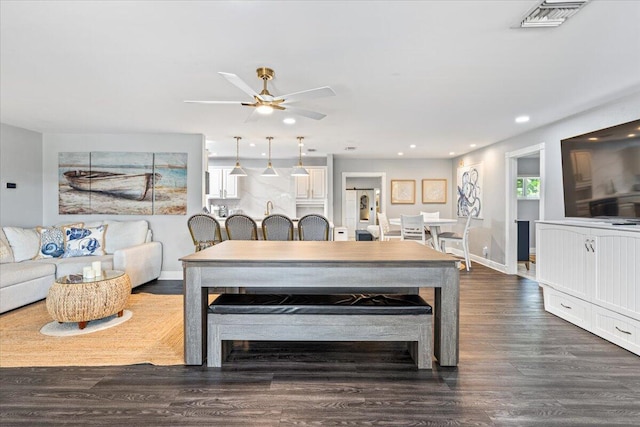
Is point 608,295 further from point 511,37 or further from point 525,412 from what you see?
point 511,37

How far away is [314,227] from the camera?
427cm

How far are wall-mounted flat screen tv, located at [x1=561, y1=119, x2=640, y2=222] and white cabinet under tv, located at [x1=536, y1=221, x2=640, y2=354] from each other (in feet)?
1.06

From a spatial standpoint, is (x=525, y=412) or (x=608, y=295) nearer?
(x=525, y=412)

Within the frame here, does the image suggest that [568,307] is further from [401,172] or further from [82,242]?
[82,242]

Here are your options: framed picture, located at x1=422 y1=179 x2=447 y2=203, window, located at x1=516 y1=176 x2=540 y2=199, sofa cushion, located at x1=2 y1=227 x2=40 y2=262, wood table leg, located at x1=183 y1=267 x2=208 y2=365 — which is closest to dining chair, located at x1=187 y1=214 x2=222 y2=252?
sofa cushion, located at x1=2 y1=227 x2=40 y2=262

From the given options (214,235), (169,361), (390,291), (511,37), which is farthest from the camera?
(214,235)

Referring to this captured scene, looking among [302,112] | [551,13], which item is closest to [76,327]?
[302,112]

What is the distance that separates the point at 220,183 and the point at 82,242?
358 cm

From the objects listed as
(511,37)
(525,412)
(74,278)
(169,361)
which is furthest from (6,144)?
(525,412)

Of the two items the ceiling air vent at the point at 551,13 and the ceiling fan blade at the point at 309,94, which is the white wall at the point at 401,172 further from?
the ceiling air vent at the point at 551,13

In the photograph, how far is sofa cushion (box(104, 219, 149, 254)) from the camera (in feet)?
15.7

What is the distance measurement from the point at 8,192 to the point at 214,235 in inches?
120

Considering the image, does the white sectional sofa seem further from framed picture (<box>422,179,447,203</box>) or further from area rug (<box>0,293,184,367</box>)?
framed picture (<box>422,179,447,203</box>)

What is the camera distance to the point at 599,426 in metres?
1.72
